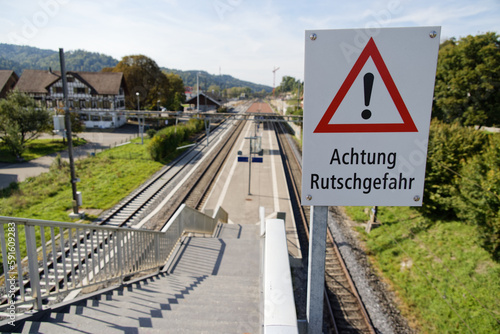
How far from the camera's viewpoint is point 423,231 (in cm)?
1335

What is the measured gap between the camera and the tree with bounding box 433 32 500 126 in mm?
25703

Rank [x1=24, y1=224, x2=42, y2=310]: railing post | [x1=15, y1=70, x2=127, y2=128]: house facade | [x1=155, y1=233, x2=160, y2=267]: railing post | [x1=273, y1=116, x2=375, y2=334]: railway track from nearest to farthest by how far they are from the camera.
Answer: [x1=24, y1=224, x2=42, y2=310]: railing post
[x1=155, y1=233, x2=160, y2=267]: railing post
[x1=273, y1=116, x2=375, y2=334]: railway track
[x1=15, y1=70, x2=127, y2=128]: house facade

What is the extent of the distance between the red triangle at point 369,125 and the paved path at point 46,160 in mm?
21991

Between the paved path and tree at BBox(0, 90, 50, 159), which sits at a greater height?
tree at BBox(0, 90, 50, 159)

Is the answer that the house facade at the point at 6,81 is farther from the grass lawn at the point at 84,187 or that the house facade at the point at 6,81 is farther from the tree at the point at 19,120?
the grass lawn at the point at 84,187

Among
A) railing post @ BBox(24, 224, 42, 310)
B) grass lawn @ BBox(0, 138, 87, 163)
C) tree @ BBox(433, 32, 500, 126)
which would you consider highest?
tree @ BBox(433, 32, 500, 126)

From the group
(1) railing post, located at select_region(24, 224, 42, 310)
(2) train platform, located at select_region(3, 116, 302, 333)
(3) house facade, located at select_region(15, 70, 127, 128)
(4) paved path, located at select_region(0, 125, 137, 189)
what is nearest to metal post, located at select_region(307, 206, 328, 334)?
(2) train platform, located at select_region(3, 116, 302, 333)

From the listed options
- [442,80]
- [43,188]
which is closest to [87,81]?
[43,188]

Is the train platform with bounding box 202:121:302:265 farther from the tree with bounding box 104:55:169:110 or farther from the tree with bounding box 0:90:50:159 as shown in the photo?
the tree with bounding box 104:55:169:110

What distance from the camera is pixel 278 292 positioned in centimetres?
174

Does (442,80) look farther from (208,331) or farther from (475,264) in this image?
(208,331)

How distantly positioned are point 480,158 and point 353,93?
12.1 m

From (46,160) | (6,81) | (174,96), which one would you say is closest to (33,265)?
(46,160)

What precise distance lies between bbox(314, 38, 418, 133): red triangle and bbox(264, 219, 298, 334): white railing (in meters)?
0.89
